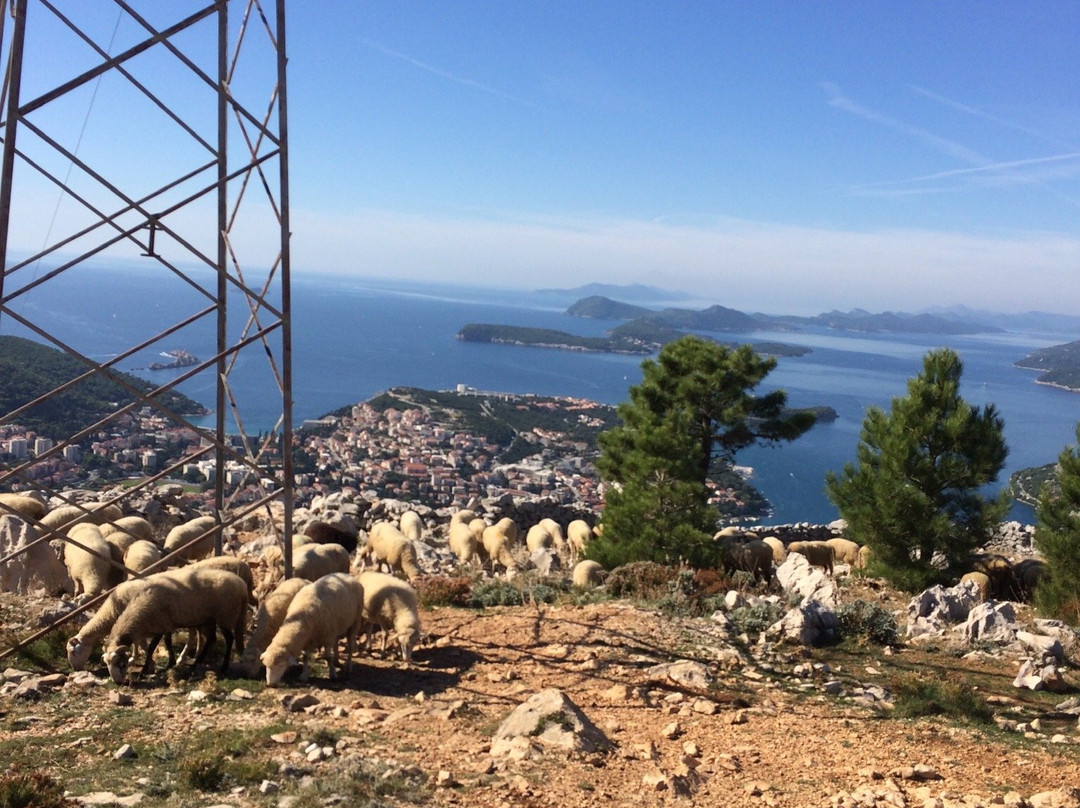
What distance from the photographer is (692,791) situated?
207 inches

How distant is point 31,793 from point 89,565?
5.40m

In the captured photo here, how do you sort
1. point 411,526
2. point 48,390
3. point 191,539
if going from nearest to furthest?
1. point 191,539
2. point 411,526
3. point 48,390

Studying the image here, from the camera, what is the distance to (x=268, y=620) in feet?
24.9

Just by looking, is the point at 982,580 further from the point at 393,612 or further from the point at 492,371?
the point at 492,371

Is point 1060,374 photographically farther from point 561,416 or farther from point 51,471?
point 51,471

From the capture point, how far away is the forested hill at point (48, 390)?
77.5ft

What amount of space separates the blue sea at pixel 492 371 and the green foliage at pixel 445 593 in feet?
75.7

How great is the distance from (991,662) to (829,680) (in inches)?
90.5

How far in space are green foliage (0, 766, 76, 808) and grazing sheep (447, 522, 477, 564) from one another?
9.92 m

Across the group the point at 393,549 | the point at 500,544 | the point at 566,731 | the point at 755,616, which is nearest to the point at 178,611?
the point at 566,731

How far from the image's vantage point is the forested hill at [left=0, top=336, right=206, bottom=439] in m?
23.6

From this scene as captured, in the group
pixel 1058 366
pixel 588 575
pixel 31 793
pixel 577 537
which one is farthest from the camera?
pixel 1058 366

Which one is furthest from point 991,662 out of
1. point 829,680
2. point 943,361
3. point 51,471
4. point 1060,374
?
point 1060,374

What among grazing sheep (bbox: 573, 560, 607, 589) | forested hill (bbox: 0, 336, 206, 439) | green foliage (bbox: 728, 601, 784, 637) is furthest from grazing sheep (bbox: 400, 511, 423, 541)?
forested hill (bbox: 0, 336, 206, 439)
